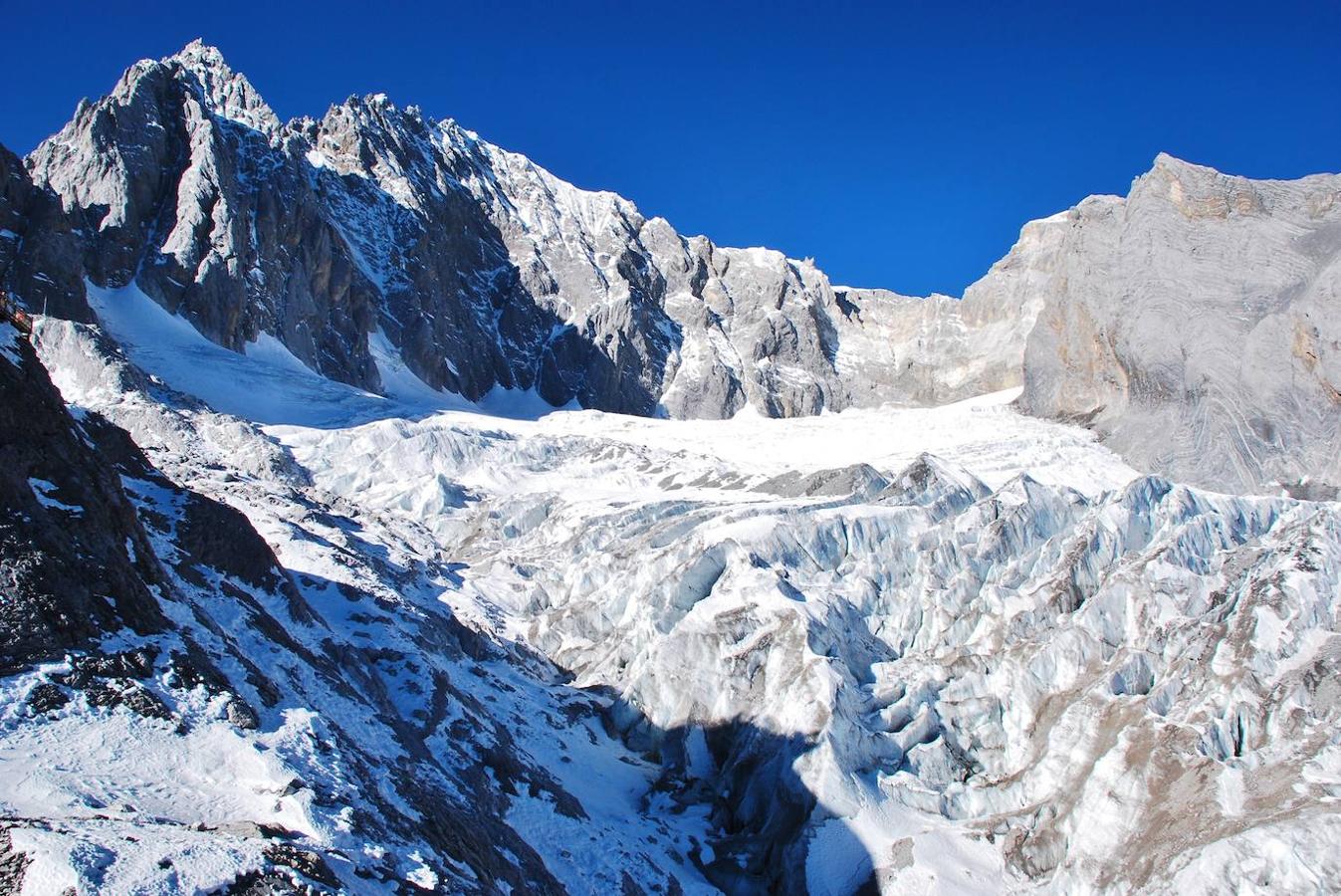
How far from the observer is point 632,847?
153 feet

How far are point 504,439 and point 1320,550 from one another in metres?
107

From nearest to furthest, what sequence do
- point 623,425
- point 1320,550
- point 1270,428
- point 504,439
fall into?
point 1320,550 → point 1270,428 → point 504,439 → point 623,425

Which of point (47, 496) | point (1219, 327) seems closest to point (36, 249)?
point (47, 496)

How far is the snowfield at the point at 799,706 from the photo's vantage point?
26594 millimetres

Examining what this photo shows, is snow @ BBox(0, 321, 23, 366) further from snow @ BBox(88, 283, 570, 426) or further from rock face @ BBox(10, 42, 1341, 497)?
snow @ BBox(88, 283, 570, 426)

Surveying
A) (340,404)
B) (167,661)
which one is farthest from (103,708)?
(340,404)

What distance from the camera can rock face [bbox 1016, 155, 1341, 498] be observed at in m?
110

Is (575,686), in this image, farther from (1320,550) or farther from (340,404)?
(340,404)

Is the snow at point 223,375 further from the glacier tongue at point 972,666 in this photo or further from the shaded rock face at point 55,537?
the shaded rock face at point 55,537

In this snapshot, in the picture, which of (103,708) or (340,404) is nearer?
(103,708)

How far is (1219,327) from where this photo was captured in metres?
120

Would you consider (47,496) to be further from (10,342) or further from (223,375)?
(223,375)

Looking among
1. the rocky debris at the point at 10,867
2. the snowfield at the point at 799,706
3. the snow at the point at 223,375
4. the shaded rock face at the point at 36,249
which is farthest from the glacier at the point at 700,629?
the snow at the point at 223,375

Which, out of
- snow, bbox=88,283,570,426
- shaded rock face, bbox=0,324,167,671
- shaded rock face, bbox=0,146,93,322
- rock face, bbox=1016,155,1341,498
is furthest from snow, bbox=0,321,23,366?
shaded rock face, bbox=0,146,93,322
